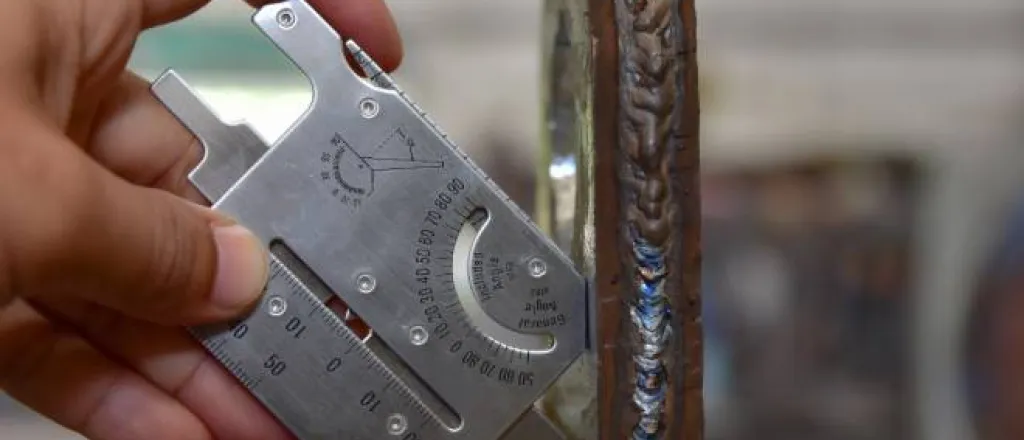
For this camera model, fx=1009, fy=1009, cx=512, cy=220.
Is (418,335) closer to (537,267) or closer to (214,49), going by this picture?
(537,267)

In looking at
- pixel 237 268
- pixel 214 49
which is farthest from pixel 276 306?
pixel 214 49

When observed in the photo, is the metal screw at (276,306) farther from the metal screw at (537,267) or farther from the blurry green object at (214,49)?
the blurry green object at (214,49)

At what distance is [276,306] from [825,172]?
494mm

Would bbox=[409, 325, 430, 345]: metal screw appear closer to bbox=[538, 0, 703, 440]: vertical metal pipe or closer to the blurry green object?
bbox=[538, 0, 703, 440]: vertical metal pipe

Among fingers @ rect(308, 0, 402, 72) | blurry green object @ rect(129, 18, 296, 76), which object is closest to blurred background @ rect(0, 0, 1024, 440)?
blurry green object @ rect(129, 18, 296, 76)

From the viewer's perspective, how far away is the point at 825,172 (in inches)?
29.5

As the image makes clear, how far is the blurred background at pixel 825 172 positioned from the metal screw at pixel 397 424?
0.32 metres

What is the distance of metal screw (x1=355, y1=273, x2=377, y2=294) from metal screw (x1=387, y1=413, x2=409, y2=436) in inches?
1.9

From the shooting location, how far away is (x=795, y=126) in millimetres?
770

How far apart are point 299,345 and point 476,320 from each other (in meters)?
0.07

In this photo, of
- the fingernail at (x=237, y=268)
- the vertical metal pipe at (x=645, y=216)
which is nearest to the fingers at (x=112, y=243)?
the fingernail at (x=237, y=268)

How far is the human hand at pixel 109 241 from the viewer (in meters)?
0.30

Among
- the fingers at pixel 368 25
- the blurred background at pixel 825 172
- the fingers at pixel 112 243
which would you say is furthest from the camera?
the blurred background at pixel 825 172

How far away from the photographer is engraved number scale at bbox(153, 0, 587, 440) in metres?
0.38
